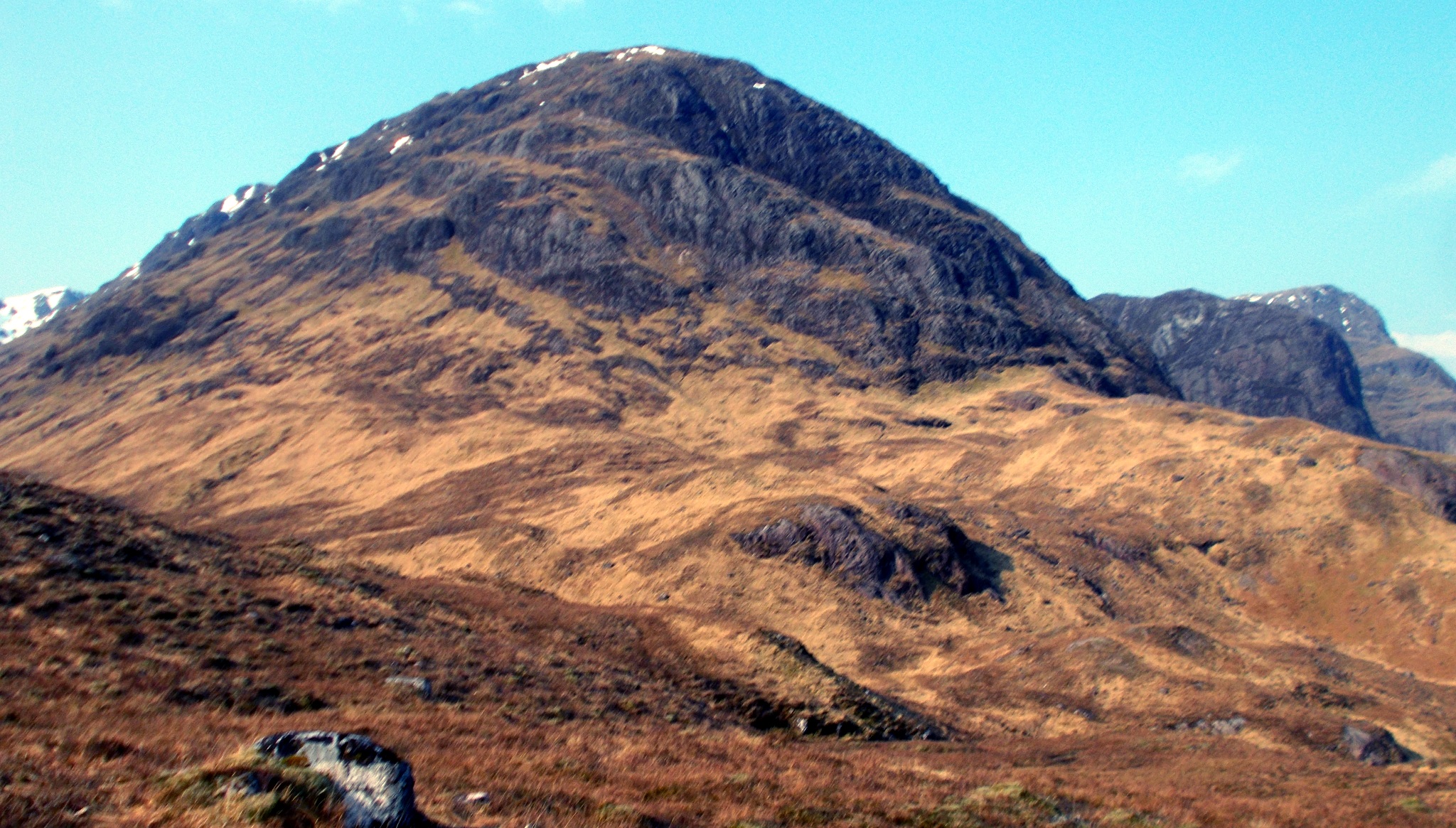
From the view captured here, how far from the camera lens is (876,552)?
206 ft

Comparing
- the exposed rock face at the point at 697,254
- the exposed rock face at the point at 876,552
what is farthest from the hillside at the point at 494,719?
the exposed rock face at the point at 697,254

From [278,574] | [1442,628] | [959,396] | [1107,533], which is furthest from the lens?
[959,396]

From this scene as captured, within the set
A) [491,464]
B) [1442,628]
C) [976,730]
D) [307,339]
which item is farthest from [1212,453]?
[307,339]

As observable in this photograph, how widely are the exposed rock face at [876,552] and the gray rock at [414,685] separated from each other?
130 ft

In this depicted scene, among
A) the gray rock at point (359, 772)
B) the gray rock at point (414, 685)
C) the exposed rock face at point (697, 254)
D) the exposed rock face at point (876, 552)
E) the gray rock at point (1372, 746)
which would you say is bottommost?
the gray rock at point (1372, 746)

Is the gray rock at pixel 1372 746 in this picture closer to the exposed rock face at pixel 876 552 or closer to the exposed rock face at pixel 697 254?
the exposed rock face at pixel 876 552

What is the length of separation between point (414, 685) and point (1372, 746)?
3978 centimetres

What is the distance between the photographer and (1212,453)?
90188 mm

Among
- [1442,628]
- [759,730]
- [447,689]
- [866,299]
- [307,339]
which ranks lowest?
[1442,628]

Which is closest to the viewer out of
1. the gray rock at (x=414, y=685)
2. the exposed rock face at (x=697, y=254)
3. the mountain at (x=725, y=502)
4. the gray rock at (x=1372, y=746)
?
the mountain at (x=725, y=502)

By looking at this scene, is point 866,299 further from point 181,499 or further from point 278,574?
point 278,574

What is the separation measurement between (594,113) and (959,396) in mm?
111841

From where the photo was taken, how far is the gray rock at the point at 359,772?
404 inches

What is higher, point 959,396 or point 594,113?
point 594,113
